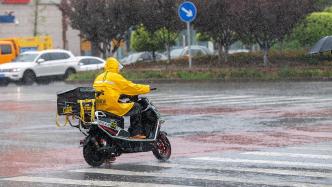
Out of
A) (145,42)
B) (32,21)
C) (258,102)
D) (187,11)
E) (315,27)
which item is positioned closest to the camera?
(258,102)

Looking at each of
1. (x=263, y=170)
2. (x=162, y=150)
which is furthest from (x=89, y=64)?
(x=263, y=170)

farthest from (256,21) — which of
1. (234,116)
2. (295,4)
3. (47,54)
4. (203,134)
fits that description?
(203,134)

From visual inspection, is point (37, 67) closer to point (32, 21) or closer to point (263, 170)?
point (32, 21)

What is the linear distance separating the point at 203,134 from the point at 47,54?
83.8 ft

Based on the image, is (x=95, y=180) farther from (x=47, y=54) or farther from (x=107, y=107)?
(x=47, y=54)

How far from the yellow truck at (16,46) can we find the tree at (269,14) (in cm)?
1582

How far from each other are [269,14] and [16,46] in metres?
17.9

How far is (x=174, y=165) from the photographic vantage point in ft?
38.7

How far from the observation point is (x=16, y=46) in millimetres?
45531

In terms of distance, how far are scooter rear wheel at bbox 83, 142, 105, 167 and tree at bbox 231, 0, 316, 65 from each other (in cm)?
2151

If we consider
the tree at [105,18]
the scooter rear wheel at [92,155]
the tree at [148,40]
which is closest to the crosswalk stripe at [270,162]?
the scooter rear wheel at [92,155]

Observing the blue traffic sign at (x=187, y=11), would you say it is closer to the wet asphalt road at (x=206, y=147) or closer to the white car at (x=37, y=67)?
the wet asphalt road at (x=206, y=147)

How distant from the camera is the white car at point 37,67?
127ft

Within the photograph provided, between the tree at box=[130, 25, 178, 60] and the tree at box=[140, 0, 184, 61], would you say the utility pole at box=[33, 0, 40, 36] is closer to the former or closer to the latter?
the tree at box=[130, 25, 178, 60]
